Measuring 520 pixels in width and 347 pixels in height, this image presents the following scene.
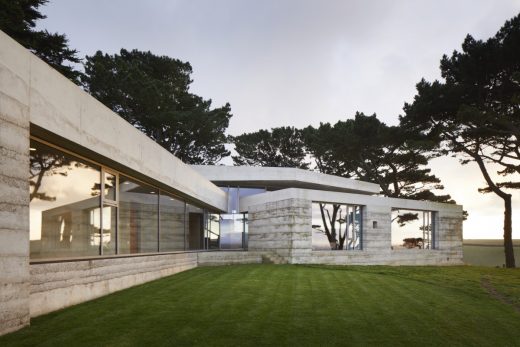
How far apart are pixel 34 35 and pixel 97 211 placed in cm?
1457

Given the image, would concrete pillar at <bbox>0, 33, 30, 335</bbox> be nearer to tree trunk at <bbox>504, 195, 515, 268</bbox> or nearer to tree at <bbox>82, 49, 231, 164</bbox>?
tree trunk at <bbox>504, 195, 515, 268</bbox>

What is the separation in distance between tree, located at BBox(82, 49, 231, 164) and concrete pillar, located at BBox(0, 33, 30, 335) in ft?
93.5

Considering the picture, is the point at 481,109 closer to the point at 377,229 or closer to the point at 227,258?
the point at 377,229

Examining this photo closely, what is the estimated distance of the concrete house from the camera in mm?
5398

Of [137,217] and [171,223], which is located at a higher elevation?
[137,217]

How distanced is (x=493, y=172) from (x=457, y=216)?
4070 millimetres

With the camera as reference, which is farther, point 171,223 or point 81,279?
point 171,223

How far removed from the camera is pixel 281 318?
6.17 m

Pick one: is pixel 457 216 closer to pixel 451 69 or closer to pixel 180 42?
pixel 451 69

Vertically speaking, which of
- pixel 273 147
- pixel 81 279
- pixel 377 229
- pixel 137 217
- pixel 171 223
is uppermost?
pixel 273 147

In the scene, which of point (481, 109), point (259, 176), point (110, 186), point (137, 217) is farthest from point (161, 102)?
point (110, 186)

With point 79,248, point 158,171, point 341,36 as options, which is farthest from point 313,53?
point 79,248

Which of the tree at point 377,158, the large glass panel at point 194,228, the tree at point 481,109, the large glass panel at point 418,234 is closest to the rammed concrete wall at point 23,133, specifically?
the large glass panel at point 194,228

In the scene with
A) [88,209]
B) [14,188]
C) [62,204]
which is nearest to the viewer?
[14,188]
